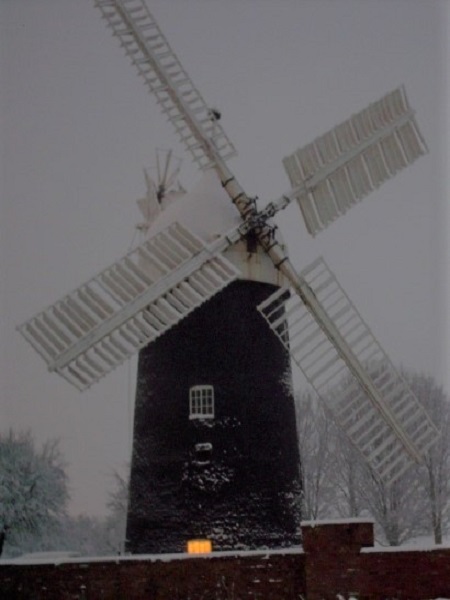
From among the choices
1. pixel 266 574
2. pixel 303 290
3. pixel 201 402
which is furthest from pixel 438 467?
pixel 266 574

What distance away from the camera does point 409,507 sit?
61.2 feet

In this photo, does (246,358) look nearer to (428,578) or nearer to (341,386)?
(341,386)

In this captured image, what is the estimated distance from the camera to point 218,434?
954cm

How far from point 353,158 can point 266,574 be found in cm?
552

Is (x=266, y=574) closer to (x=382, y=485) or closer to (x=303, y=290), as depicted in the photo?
(x=303, y=290)

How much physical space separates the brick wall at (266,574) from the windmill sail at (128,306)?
1954 mm

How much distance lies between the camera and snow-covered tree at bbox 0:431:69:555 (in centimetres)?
1788

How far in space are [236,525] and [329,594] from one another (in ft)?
6.72

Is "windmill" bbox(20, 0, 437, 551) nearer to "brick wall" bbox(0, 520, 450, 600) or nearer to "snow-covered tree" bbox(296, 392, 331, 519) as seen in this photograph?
"brick wall" bbox(0, 520, 450, 600)

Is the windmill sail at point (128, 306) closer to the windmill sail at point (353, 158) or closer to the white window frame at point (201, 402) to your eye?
the white window frame at point (201, 402)

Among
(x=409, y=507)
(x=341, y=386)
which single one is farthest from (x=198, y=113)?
(x=409, y=507)

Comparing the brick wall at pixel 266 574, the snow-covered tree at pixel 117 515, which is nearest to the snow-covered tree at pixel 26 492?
the snow-covered tree at pixel 117 515

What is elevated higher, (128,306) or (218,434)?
(128,306)

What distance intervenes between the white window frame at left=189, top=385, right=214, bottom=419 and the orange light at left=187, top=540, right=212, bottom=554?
4.62 ft
